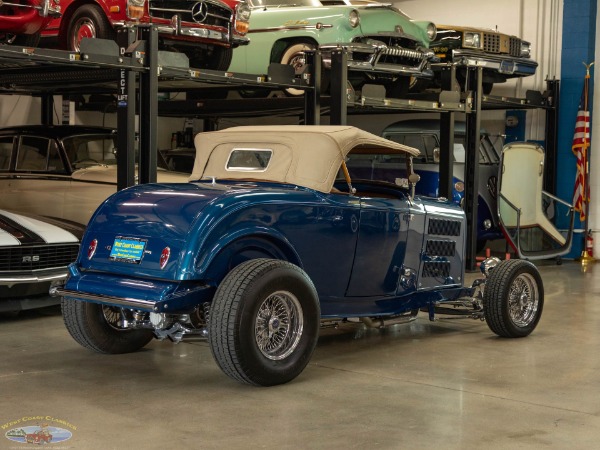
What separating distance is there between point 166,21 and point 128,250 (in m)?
4.22

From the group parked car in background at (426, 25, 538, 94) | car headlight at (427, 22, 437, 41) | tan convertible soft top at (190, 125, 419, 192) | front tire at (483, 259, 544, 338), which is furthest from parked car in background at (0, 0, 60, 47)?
parked car in background at (426, 25, 538, 94)

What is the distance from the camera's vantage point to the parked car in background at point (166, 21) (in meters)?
9.16

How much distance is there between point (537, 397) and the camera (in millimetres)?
5418

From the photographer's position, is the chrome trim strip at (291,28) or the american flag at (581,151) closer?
the chrome trim strip at (291,28)

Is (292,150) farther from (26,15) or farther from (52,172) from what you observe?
(52,172)

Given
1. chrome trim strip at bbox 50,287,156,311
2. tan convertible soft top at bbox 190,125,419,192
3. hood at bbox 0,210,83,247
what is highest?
tan convertible soft top at bbox 190,125,419,192

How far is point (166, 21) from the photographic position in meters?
9.31

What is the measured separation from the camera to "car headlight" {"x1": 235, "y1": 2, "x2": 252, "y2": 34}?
9945 mm

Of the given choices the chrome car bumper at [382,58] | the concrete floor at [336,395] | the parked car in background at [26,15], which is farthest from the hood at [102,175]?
the concrete floor at [336,395]

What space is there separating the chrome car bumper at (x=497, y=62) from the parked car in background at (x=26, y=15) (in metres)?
5.95

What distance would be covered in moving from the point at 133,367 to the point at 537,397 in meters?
2.51

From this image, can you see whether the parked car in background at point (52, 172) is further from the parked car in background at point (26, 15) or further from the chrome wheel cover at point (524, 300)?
the chrome wheel cover at point (524, 300)

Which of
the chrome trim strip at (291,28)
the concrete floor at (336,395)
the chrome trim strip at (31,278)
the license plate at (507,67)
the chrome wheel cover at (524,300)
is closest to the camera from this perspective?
the concrete floor at (336,395)

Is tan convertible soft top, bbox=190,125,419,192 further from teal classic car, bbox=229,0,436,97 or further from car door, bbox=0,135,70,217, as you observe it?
car door, bbox=0,135,70,217
